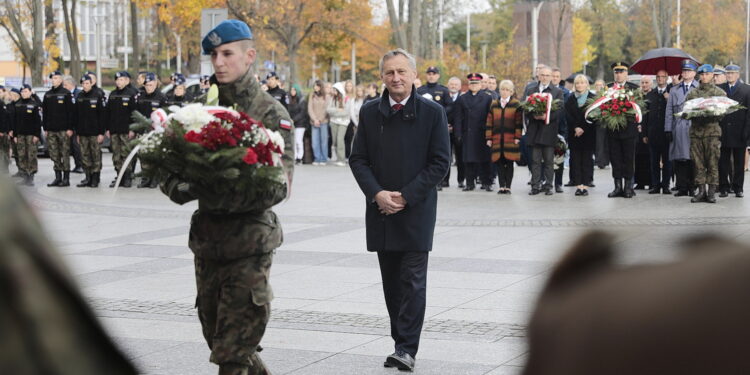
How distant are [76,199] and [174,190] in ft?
44.2

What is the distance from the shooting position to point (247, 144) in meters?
4.87

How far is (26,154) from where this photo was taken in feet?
68.9

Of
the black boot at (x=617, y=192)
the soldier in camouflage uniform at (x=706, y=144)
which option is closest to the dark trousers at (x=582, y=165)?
the black boot at (x=617, y=192)

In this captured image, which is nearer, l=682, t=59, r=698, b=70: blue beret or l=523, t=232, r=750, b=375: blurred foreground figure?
l=523, t=232, r=750, b=375: blurred foreground figure

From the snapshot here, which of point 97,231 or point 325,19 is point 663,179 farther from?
point 325,19

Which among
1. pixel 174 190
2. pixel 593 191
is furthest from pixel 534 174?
pixel 174 190

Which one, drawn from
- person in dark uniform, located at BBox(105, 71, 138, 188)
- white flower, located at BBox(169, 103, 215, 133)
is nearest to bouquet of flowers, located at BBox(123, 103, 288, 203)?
white flower, located at BBox(169, 103, 215, 133)

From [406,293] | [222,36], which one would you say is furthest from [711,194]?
[222,36]

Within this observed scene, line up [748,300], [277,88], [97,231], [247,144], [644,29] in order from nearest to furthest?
[748,300]
[247,144]
[97,231]
[277,88]
[644,29]

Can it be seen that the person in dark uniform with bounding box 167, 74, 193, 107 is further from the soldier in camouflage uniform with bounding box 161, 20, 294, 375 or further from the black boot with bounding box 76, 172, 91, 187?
the soldier in camouflage uniform with bounding box 161, 20, 294, 375

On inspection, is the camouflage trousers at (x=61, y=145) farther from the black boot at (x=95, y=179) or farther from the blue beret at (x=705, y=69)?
the blue beret at (x=705, y=69)

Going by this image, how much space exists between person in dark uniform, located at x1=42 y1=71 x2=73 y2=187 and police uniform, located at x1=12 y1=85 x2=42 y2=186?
68cm

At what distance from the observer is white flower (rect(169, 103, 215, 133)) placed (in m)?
4.89

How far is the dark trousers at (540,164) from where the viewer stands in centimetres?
1802
